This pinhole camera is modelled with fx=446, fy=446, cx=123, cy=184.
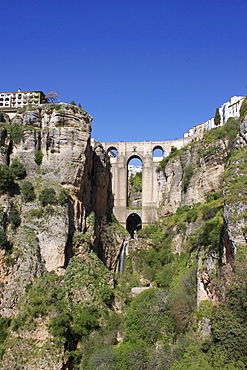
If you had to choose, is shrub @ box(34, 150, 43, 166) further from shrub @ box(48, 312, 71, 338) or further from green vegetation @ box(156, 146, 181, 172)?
green vegetation @ box(156, 146, 181, 172)

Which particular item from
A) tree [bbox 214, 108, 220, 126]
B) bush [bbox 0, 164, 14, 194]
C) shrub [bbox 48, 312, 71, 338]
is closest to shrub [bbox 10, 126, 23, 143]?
bush [bbox 0, 164, 14, 194]

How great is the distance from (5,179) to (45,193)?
12.7ft

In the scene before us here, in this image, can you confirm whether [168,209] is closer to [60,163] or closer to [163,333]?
[60,163]

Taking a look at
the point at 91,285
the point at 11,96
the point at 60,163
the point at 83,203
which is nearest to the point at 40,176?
the point at 60,163

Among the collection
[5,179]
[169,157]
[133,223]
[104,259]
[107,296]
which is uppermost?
[169,157]

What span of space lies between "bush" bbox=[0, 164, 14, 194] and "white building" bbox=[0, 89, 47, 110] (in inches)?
592

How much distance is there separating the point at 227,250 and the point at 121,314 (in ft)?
60.6

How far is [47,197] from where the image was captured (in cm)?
4178

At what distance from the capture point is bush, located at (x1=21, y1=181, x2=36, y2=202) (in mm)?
41562

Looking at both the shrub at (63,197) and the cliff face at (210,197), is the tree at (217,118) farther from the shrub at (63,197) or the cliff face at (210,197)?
the shrub at (63,197)

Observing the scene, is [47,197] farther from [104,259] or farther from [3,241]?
[104,259]

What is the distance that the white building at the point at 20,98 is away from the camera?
54.9 m

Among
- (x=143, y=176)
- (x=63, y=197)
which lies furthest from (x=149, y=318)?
(x=143, y=176)

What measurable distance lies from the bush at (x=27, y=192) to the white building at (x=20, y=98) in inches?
604
